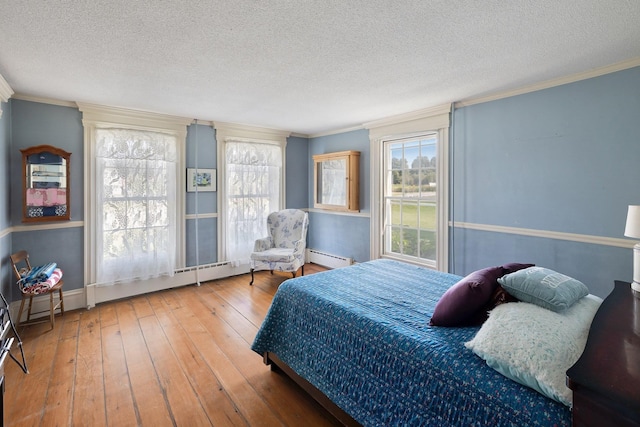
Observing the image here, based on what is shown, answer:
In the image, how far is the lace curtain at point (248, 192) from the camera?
4.83m

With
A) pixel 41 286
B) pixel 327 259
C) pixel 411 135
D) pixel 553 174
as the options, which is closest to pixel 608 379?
pixel 553 174

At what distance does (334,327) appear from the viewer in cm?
193

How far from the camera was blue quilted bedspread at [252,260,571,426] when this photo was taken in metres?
1.25

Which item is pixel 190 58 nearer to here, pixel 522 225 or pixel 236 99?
pixel 236 99

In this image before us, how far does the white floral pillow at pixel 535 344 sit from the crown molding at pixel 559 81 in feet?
6.97

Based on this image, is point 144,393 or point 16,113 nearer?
point 144,393

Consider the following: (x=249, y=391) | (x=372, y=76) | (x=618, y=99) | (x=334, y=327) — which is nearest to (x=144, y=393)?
(x=249, y=391)

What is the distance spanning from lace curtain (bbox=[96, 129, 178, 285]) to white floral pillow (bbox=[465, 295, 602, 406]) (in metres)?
3.94

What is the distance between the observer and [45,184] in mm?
3451

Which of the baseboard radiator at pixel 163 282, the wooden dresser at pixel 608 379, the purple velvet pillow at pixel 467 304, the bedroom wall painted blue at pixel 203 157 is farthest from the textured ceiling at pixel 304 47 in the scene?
the baseboard radiator at pixel 163 282

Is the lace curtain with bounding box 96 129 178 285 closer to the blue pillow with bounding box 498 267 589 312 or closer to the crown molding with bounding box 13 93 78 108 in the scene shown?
the crown molding with bounding box 13 93 78 108

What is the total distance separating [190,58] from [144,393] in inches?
96.1

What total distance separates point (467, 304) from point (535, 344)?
1.44 feet

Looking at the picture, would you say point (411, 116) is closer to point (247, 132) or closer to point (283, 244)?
point (247, 132)
